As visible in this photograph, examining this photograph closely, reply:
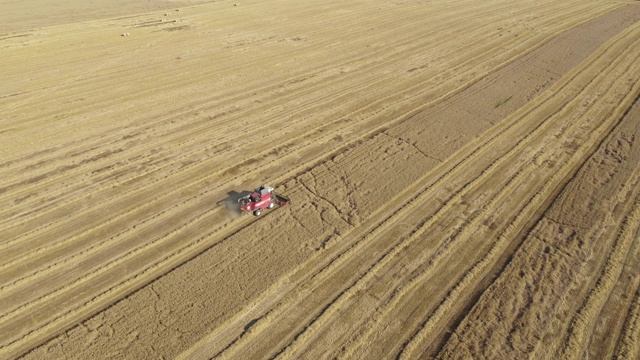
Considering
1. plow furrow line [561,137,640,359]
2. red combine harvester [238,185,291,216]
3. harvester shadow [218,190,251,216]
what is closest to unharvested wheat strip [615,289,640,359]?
plow furrow line [561,137,640,359]

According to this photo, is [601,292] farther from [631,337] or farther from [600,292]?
[631,337]

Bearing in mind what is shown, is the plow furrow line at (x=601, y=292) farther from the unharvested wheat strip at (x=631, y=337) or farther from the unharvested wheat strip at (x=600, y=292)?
the unharvested wheat strip at (x=631, y=337)

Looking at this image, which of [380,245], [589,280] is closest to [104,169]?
[380,245]

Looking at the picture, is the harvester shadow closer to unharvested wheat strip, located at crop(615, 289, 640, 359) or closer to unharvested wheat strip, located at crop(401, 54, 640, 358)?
unharvested wheat strip, located at crop(401, 54, 640, 358)

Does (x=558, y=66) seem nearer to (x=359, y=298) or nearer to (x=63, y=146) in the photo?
(x=359, y=298)

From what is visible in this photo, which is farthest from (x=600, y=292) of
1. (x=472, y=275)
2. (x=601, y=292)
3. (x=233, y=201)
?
(x=233, y=201)

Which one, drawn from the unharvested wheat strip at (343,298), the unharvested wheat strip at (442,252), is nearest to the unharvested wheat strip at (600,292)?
the unharvested wheat strip at (442,252)
